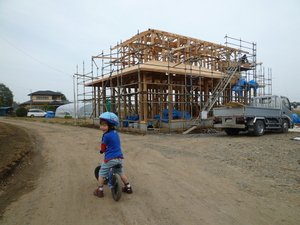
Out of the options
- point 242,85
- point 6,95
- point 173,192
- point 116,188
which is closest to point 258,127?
point 242,85

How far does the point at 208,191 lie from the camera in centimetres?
397

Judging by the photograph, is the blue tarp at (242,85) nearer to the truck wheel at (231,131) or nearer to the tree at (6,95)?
the truck wheel at (231,131)

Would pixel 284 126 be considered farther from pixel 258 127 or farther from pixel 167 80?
pixel 167 80

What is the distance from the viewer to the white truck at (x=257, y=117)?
10727 mm

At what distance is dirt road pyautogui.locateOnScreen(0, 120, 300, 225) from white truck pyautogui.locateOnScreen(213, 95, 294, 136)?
3.99 m

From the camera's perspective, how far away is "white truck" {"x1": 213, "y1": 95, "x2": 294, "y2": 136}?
35.2 feet

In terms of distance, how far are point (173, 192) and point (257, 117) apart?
8833mm

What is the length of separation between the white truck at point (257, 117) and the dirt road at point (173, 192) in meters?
3.99

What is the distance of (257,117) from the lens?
11047 mm

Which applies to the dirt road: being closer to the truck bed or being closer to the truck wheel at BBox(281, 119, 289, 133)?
the truck bed

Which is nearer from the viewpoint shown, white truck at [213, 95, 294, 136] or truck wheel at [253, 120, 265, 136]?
white truck at [213, 95, 294, 136]

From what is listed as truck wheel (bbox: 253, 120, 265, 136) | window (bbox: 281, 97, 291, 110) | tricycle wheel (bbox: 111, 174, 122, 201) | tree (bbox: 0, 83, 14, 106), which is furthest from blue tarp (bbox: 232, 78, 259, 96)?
tree (bbox: 0, 83, 14, 106)

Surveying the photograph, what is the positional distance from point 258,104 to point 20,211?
45.2 ft

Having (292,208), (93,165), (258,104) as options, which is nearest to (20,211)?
(93,165)
